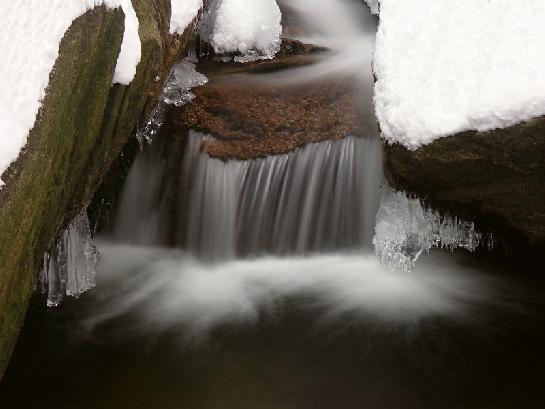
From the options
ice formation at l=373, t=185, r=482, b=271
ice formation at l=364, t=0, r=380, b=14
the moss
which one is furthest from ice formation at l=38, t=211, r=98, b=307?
ice formation at l=364, t=0, r=380, b=14

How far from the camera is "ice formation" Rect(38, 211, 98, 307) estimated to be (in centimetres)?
420

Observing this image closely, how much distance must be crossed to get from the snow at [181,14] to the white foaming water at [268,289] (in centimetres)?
173

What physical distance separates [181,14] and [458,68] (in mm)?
2319

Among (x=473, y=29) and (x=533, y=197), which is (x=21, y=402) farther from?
(x=473, y=29)

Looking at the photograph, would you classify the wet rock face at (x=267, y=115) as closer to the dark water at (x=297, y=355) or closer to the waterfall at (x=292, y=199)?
the waterfall at (x=292, y=199)

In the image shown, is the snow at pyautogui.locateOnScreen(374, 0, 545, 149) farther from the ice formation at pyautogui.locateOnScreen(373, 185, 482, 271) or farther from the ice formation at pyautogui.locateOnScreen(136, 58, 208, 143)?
the ice formation at pyautogui.locateOnScreen(136, 58, 208, 143)

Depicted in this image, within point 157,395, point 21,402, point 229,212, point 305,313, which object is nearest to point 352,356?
point 305,313

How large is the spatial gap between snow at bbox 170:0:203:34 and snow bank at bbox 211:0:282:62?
0.75m

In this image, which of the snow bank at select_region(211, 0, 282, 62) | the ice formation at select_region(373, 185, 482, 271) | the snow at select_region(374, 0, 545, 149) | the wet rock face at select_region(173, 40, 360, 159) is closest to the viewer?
the snow at select_region(374, 0, 545, 149)

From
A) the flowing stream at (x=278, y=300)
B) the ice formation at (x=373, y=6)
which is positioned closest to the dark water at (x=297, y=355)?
the flowing stream at (x=278, y=300)

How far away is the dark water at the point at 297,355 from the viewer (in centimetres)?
367

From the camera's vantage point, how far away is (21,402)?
12.0 feet

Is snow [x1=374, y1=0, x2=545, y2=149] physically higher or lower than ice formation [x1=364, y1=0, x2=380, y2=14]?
lower

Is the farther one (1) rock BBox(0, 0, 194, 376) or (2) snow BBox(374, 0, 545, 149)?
(2) snow BBox(374, 0, 545, 149)
